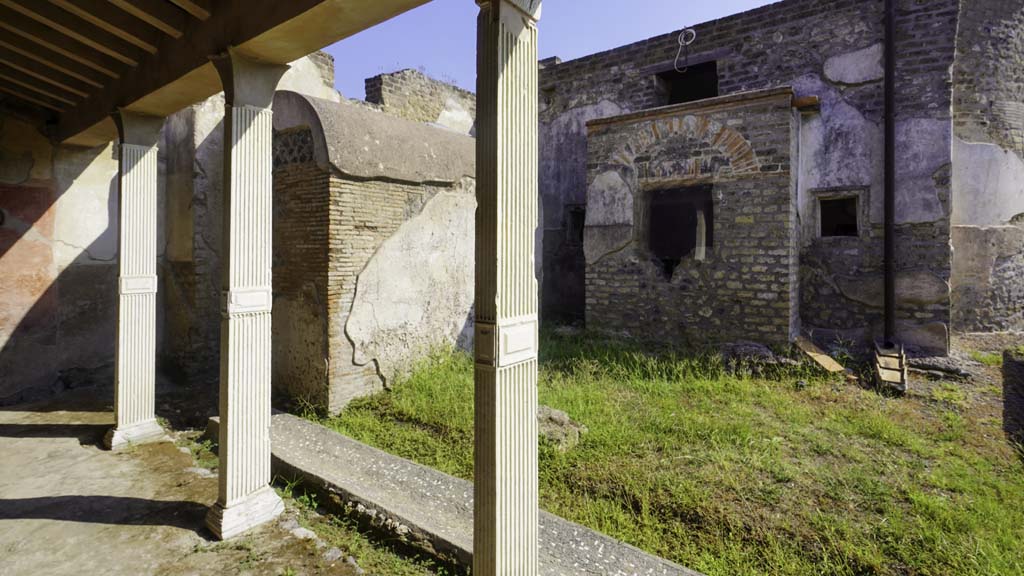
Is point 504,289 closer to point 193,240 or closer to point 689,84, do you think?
point 193,240

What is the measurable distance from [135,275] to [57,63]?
5.01 feet

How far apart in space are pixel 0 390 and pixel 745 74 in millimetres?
9840

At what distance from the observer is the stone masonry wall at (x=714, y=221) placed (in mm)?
5902

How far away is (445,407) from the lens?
4508 millimetres

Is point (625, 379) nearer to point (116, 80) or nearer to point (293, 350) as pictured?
point (293, 350)

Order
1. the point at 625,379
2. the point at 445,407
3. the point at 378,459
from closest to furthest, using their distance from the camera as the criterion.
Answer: the point at 378,459 < the point at 445,407 < the point at 625,379

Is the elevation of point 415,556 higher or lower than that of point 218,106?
lower

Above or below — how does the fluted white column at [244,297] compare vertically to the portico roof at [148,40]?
below

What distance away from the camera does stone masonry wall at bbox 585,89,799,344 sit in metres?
5.90

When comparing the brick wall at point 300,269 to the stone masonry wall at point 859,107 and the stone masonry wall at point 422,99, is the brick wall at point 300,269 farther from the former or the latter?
the stone masonry wall at point 859,107

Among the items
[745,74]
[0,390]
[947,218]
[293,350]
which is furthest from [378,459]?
[745,74]

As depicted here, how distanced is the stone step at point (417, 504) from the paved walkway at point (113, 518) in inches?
15.1

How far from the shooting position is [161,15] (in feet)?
9.43

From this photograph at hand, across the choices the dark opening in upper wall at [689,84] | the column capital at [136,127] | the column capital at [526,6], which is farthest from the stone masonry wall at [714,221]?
the column capital at [136,127]
